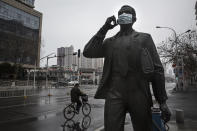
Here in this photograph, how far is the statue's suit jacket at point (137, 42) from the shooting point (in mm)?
2492

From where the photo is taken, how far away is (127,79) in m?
2.47

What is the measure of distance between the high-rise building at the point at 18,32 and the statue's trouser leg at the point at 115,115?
41.9m

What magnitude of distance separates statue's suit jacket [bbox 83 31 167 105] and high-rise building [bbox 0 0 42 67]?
41.5m

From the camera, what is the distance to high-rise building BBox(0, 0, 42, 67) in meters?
41.2

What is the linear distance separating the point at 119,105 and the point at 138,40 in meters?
0.93

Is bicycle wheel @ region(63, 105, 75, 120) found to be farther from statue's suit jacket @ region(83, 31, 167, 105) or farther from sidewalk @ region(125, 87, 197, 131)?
statue's suit jacket @ region(83, 31, 167, 105)

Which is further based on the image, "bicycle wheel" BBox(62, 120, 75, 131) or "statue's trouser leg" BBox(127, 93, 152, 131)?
"bicycle wheel" BBox(62, 120, 75, 131)

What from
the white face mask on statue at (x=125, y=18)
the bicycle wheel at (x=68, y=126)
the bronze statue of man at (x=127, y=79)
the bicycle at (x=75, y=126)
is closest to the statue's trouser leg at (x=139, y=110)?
the bronze statue of man at (x=127, y=79)

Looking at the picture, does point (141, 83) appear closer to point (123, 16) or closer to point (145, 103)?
point (145, 103)

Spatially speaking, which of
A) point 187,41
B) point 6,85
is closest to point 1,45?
point 6,85

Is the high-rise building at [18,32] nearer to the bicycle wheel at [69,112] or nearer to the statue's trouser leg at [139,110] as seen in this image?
the bicycle wheel at [69,112]

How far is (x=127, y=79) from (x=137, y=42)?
1.76 feet

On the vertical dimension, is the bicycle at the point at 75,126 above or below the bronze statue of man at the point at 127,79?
below

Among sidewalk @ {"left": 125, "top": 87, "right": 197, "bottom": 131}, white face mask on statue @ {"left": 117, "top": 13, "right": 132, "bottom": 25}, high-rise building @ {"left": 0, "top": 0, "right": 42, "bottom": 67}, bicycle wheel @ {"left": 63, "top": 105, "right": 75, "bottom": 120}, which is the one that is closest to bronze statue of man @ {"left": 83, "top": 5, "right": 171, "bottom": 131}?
white face mask on statue @ {"left": 117, "top": 13, "right": 132, "bottom": 25}
